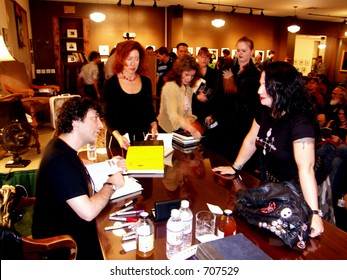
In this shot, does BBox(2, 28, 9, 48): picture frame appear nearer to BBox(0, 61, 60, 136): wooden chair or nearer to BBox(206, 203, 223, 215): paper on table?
BBox(0, 61, 60, 136): wooden chair

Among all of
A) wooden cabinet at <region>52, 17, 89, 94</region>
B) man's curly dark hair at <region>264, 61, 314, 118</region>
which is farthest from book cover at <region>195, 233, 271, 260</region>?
wooden cabinet at <region>52, 17, 89, 94</region>

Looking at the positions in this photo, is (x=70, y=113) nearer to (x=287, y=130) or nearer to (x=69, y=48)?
(x=287, y=130)

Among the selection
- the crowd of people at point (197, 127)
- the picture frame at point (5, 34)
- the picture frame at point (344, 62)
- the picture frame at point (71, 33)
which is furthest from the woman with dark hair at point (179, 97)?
the picture frame at point (344, 62)

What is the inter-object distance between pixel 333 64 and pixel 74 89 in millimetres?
10734

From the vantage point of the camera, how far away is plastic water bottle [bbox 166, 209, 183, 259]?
1071 millimetres

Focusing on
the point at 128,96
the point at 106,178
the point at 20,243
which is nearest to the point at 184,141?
the point at 128,96

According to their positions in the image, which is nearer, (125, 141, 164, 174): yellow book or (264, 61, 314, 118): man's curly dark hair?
(264, 61, 314, 118): man's curly dark hair

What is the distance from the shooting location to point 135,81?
259 centimetres

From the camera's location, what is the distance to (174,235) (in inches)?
42.1

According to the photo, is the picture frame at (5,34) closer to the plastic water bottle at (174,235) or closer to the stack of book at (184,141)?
the stack of book at (184,141)

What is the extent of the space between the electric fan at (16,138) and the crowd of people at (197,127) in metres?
1.67

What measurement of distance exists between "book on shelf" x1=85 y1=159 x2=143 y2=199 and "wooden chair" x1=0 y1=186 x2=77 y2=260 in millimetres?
315

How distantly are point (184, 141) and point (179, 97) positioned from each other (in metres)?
0.52

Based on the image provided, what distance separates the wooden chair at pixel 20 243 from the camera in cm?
112
